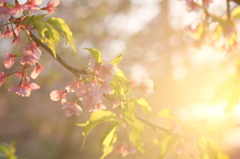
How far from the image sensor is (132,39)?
36.4 ft

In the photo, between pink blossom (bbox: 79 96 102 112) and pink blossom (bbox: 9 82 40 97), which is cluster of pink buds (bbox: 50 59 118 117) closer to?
pink blossom (bbox: 79 96 102 112)

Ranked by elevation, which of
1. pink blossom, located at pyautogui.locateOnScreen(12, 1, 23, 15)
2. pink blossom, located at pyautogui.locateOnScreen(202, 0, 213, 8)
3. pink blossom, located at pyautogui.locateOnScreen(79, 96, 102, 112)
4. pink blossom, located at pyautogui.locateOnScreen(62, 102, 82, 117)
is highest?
pink blossom, located at pyautogui.locateOnScreen(202, 0, 213, 8)

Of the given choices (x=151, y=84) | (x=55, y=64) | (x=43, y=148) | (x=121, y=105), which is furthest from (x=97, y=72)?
(x=43, y=148)

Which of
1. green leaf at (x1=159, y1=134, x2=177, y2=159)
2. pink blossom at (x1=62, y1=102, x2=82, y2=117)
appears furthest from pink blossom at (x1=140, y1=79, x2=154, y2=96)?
green leaf at (x1=159, y1=134, x2=177, y2=159)

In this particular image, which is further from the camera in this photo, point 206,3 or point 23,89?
point 206,3

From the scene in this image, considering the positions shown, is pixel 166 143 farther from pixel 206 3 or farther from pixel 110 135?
pixel 206 3

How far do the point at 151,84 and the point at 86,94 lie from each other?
17.0 inches

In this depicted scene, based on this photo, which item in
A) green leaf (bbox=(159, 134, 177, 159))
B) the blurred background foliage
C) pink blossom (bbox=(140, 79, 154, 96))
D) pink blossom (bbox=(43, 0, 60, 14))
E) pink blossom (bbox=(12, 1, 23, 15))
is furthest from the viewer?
the blurred background foliage

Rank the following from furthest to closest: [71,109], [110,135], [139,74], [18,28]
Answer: [139,74] < [110,135] < [71,109] < [18,28]

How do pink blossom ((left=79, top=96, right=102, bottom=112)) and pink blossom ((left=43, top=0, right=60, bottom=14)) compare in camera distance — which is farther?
pink blossom ((left=43, top=0, right=60, bottom=14))

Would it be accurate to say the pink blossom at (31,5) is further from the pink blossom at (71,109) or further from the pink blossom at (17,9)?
the pink blossom at (71,109)

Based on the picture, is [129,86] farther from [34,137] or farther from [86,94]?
[34,137]

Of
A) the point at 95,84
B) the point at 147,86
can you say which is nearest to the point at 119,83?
the point at 95,84

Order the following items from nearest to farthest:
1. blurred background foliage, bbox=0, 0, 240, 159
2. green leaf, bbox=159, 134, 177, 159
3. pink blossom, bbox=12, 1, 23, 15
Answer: pink blossom, bbox=12, 1, 23, 15
green leaf, bbox=159, 134, 177, 159
blurred background foliage, bbox=0, 0, 240, 159
